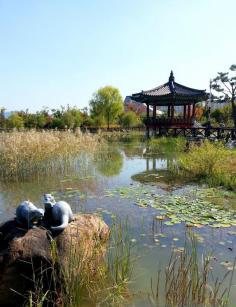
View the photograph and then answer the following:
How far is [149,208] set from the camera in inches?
259

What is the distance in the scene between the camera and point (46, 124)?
1388 inches

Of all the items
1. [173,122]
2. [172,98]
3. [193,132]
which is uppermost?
[172,98]

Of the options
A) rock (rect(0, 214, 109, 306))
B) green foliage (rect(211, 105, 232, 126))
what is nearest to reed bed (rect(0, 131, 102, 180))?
rock (rect(0, 214, 109, 306))

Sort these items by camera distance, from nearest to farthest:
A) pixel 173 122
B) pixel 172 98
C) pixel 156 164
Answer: pixel 156 164 → pixel 172 98 → pixel 173 122

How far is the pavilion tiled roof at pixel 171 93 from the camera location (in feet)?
75.0

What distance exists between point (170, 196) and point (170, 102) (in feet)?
54.9

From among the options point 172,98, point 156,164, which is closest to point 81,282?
point 156,164

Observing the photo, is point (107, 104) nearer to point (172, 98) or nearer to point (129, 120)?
point (129, 120)

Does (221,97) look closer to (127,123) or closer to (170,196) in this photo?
(127,123)

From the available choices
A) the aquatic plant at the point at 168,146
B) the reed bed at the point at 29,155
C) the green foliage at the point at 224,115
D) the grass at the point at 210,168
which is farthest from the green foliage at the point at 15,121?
the grass at the point at 210,168

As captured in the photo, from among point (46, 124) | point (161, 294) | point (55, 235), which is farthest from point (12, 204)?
point (46, 124)

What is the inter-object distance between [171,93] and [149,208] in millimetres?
17115

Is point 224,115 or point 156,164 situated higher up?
point 224,115

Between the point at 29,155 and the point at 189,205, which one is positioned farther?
the point at 29,155
